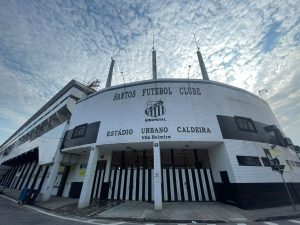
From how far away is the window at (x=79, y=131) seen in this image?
15.6 m

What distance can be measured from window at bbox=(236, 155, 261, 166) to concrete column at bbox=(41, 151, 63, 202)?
1753 cm

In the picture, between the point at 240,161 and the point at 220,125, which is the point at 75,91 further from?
the point at 240,161

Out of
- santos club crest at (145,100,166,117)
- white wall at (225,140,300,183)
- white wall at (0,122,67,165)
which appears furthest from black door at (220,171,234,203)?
white wall at (0,122,67,165)

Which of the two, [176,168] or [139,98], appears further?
[139,98]

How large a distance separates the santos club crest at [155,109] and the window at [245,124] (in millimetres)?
6936

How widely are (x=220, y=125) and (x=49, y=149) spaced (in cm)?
1902

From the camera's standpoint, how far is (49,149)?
18000mm

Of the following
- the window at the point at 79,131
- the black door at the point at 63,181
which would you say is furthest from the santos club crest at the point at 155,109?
the black door at the point at 63,181

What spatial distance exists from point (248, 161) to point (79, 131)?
52.4 ft

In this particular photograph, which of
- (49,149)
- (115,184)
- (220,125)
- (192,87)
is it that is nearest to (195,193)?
(220,125)

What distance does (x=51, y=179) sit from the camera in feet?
51.0

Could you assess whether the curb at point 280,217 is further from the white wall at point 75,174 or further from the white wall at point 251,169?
the white wall at point 75,174

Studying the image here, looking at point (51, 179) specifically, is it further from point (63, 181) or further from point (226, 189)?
point (226, 189)

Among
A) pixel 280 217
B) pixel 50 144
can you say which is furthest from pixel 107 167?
pixel 280 217
